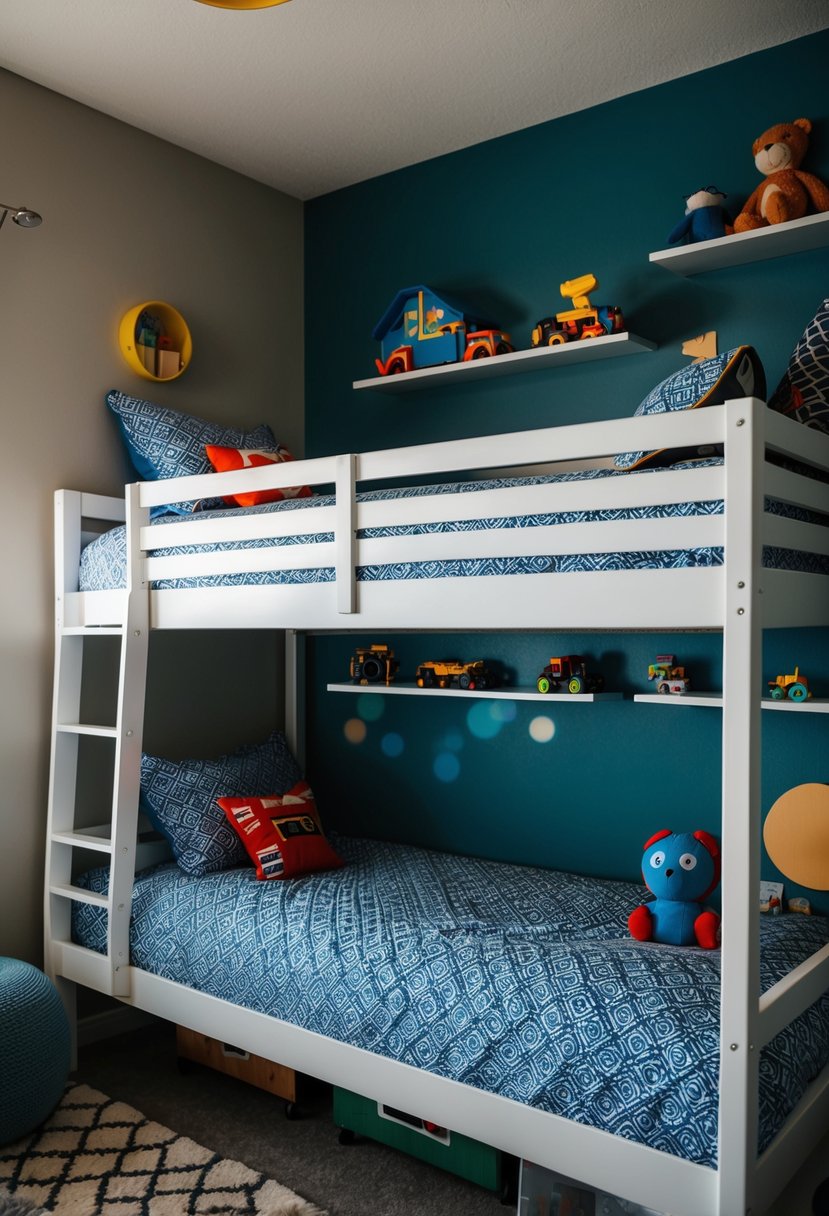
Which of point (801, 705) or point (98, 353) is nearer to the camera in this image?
point (801, 705)

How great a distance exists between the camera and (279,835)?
285cm

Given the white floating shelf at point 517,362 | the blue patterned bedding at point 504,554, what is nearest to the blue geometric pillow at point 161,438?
the blue patterned bedding at point 504,554

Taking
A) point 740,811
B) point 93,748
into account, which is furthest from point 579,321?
point 93,748

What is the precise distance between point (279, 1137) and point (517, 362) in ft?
7.24

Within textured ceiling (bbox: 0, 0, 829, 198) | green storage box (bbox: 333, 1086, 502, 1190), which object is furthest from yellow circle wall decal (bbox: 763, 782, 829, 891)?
textured ceiling (bbox: 0, 0, 829, 198)

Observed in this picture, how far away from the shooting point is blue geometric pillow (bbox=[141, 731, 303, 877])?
283cm

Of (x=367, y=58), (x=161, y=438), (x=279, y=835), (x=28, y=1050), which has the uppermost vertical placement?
(x=367, y=58)

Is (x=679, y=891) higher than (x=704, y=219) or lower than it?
lower

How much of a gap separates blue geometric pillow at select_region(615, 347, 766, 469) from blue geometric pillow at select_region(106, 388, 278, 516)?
1507 mm

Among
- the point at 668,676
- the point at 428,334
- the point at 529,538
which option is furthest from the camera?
the point at 428,334

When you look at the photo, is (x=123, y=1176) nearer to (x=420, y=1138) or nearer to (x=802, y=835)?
(x=420, y=1138)

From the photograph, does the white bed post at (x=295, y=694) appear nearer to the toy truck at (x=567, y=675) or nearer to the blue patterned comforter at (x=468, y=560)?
the blue patterned comforter at (x=468, y=560)

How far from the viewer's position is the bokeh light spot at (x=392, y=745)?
11.2ft

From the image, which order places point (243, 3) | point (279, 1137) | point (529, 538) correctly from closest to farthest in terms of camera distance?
point (243, 3)
point (529, 538)
point (279, 1137)
